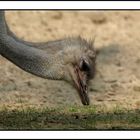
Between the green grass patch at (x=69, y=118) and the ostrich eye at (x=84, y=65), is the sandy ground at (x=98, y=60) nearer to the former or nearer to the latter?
the green grass patch at (x=69, y=118)

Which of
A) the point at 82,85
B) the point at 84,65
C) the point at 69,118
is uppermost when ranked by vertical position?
the point at 84,65

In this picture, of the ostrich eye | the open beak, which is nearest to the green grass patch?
the open beak

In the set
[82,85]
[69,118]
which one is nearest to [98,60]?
[69,118]

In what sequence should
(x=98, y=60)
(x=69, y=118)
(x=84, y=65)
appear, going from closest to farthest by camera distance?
(x=84, y=65)
(x=69, y=118)
(x=98, y=60)

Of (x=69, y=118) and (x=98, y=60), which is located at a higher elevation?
(x=98, y=60)

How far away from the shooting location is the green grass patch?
7039 millimetres

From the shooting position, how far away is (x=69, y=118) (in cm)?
729

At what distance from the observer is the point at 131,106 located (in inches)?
311

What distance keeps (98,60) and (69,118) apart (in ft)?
7.81

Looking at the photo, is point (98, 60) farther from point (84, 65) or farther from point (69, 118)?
point (84, 65)

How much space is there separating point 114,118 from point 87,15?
358 cm

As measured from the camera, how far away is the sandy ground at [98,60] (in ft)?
27.1

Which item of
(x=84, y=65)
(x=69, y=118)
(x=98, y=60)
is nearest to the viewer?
(x=84, y=65)
